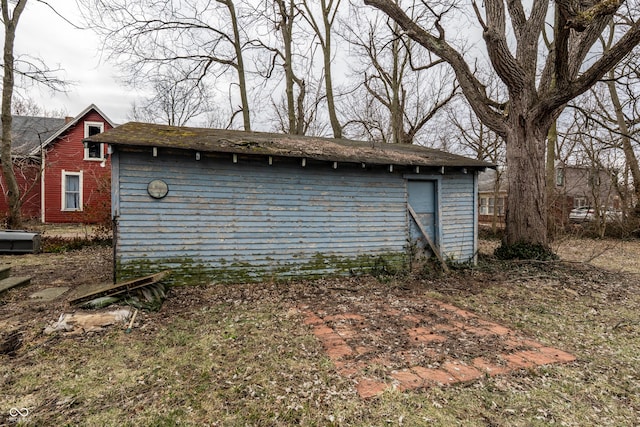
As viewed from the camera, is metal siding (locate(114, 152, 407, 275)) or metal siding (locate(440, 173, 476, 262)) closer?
metal siding (locate(114, 152, 407, 275))

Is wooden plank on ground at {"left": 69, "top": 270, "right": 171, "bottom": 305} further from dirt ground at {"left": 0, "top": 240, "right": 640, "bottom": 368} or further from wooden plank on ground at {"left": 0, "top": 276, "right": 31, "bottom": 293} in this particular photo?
wooden plank on ground at {"left": 0, "top": 276, "right": 31, "bottom": 293}

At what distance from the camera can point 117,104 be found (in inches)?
930

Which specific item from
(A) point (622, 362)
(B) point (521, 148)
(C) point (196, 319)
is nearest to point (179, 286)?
(C) point (196, 319)

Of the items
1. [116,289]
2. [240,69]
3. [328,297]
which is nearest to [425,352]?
[328,297]

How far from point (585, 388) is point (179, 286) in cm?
578

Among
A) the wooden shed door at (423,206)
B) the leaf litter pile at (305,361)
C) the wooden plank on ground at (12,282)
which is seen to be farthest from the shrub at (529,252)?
the wooden plank on ground at (12,282)

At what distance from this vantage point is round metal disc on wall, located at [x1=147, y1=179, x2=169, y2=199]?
18.7 feet

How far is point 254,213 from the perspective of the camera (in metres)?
6.45

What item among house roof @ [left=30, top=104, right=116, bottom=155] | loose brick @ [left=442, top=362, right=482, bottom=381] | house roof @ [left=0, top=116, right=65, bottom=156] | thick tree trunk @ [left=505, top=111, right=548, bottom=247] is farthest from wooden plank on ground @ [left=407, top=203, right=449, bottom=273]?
house roof @ [left=0, top=116, right=65, bottom=156]

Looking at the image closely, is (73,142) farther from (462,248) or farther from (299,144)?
(462,248)

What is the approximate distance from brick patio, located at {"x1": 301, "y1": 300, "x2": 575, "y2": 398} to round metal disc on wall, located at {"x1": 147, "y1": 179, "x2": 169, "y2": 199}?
3.24 meters

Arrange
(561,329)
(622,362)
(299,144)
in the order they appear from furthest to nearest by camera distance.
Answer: (299,144)
(561,329)
(622,362)

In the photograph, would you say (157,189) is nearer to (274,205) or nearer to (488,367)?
(274,205)

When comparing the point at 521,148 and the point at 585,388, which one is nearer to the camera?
the point at 585,388
